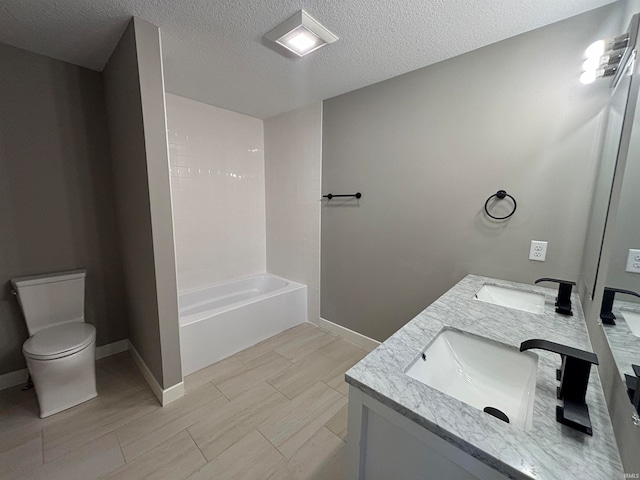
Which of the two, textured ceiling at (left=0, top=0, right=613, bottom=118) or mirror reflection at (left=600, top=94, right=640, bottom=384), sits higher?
textured ceiling at (left=0, top=0, right=613, bottom=118)

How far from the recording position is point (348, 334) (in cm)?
257

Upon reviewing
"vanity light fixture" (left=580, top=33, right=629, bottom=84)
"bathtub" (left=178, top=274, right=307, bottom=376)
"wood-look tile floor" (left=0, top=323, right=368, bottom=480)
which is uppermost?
"vanity light fixture" (left=580, top=33, right=629, bottom=84)

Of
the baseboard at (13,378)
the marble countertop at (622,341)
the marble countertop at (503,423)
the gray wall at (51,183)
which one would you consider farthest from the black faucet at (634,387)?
the baseboard at (13,378)

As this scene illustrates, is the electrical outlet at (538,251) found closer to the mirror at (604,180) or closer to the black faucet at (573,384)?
the mirror at (604,180)

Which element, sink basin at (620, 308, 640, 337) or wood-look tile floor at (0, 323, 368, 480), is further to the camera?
wood-look tile floor at (0, 323, 368, 480)

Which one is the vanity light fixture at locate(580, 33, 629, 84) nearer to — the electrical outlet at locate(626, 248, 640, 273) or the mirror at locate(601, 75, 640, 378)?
the mirror at locate(601, 75, 640, 378)

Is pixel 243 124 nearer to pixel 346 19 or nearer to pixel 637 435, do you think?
pixel 346 19

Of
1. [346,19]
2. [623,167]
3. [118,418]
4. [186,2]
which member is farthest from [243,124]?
[623,167]

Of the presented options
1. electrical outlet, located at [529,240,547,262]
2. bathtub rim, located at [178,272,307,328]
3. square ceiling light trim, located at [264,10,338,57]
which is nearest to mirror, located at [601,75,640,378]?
electrical outlet, located at [529,240,547,262]

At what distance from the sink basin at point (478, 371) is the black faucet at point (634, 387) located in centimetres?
28

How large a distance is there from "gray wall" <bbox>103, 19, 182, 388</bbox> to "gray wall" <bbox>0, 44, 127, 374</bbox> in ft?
0.81

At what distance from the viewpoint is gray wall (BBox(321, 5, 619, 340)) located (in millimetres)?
1417

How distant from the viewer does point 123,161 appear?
1863 mm

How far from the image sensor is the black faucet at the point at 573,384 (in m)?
0.63
